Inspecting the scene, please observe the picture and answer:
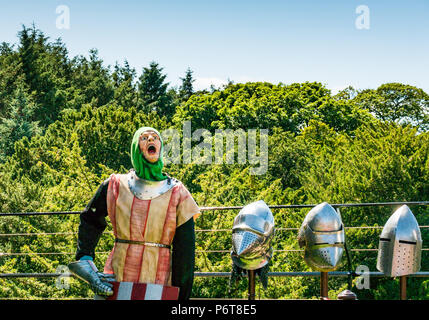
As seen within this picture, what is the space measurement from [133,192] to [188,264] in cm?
40

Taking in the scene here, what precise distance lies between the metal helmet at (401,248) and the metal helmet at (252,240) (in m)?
0.58

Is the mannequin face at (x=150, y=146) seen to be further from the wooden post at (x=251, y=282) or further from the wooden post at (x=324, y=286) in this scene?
the wooden post at (x=324, y=286)

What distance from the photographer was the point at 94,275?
2.54 m

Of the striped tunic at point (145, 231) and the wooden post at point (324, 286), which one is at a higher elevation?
the striped tunic at point (145, 231)

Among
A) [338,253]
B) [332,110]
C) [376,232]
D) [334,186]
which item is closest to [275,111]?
[332,110]

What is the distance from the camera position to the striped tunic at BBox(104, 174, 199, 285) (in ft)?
8.54

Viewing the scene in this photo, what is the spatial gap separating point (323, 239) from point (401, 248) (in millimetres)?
Answer: 377

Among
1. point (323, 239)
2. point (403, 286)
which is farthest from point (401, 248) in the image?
point (323, 239)

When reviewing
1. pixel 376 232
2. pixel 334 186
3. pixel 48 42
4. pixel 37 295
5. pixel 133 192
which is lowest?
pixel 37 295

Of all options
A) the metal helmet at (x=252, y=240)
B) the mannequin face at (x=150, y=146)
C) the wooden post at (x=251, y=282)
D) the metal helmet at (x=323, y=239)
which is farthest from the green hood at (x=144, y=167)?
the metal helmet at (x=323, y=239)

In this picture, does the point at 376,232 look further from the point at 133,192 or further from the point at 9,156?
the point at 133,192

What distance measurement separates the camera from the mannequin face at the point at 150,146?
265cm

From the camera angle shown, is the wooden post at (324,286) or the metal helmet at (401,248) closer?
the metal helmet at (401,248)

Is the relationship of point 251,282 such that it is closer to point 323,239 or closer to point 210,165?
point 323,239
